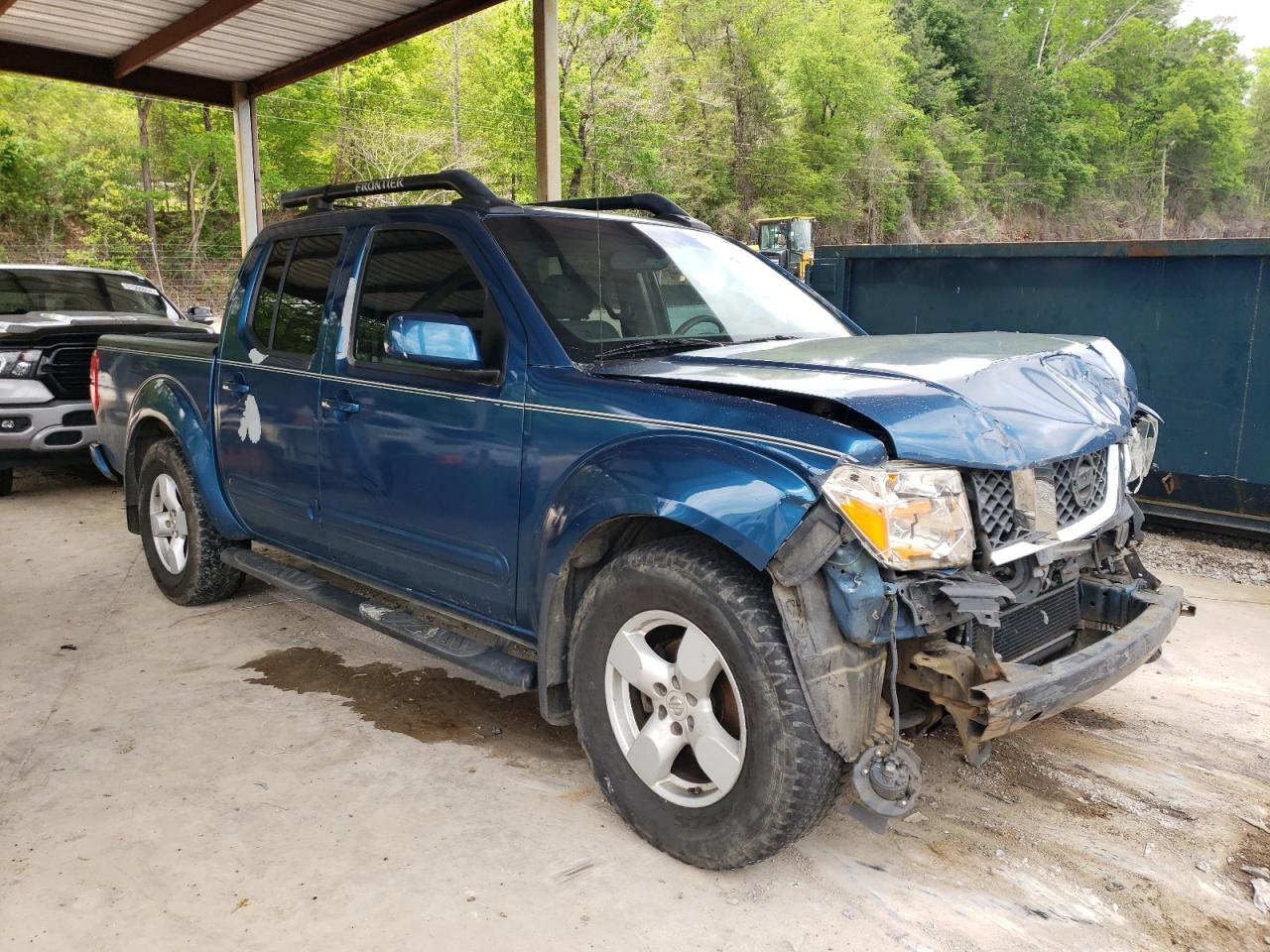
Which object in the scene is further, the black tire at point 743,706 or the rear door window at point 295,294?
the rear door window at point 295,294

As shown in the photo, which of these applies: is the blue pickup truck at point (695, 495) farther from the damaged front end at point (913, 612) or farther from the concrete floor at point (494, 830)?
the concrete floor at point (494, 830)

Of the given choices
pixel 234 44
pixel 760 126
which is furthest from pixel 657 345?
pixel 760 126

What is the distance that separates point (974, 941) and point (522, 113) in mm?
41430

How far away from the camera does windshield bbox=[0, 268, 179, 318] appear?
8.98m

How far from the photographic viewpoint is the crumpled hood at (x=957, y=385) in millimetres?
2529

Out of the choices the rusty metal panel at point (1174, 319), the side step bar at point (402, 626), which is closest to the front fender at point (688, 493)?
the side step bar at point (402, 626)

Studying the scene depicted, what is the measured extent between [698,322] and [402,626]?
1.60m

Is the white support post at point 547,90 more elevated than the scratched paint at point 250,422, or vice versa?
the white support post at point 547,90

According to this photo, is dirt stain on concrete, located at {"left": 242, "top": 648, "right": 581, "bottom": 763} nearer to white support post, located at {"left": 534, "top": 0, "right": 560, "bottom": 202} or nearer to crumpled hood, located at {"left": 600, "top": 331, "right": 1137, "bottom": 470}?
crumpled hood, located at {"left": 600, "top": 331, "right": 1137, "bottom": 470}

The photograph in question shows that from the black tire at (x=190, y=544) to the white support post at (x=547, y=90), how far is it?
3.71 m

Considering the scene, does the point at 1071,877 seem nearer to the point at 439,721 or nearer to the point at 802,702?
the point at 802,702

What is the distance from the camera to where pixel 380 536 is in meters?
3.82

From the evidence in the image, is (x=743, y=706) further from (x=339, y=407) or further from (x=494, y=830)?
(x=339, y=407)

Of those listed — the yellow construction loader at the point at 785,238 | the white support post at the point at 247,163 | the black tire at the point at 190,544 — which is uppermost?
the white support post at the point at 247,163
